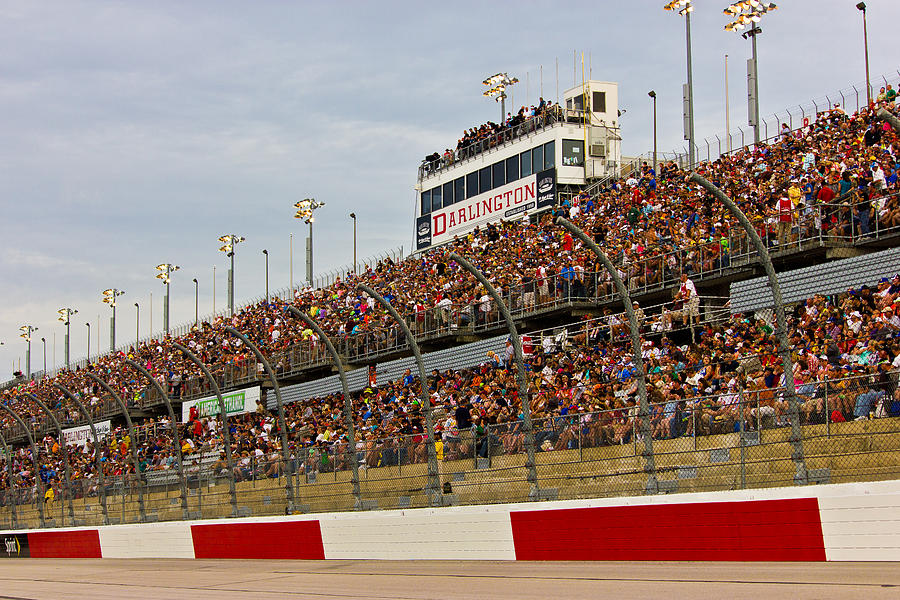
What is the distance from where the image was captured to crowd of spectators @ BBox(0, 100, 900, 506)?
1641cm

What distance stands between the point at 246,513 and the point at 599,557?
9.14 m

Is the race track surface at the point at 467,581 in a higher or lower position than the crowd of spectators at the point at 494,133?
lower

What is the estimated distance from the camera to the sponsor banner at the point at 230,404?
123 ft

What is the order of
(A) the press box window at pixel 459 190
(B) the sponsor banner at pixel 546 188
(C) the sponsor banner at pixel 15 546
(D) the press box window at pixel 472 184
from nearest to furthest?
(C) the sponsor banner at pixel 15 546, (B) the sponsor banner at pixel 546 188, (D) the press box window at pixel 472 184, (A) the press box window at pixel 459 190

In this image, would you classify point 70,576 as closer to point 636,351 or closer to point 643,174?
point 636,351

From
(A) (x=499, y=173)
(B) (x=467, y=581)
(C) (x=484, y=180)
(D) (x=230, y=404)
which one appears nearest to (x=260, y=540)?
(B) (x=467, y=581)

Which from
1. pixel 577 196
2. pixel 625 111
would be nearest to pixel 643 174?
pixel 577 196

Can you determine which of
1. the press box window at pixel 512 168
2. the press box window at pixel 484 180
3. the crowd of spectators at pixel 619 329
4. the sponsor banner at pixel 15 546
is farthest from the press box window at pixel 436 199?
the sponsor banner at pixel 15 546

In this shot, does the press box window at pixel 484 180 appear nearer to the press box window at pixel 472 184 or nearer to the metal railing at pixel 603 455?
the press box window at pixel 472 184

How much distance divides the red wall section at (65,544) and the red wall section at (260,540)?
15.8 feet

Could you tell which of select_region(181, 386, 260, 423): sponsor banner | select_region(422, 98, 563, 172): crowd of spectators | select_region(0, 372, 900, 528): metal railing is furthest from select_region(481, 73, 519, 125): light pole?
select_region(0, 372, 900, 528): metal railing

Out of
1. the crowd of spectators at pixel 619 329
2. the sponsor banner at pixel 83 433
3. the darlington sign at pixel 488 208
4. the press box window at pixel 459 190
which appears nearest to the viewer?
the crowd of spectators at pixel 619 329

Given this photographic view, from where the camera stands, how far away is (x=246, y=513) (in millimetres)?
20906

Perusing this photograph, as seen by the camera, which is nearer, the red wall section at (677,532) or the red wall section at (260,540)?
→ the red wall section at (677,532)
